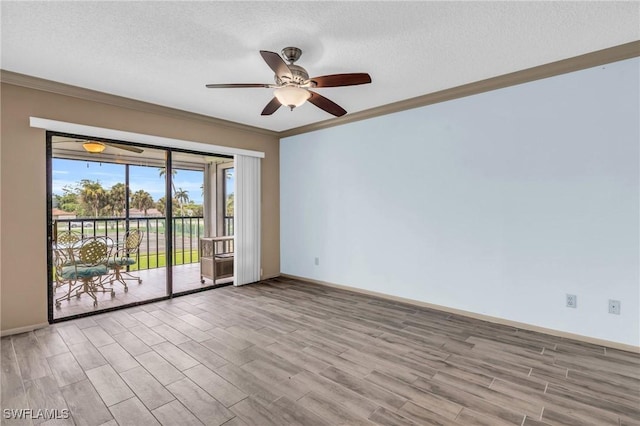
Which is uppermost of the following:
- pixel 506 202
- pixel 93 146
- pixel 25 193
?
pixel 93 146

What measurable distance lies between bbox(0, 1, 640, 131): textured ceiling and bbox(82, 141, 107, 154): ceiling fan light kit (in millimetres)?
922

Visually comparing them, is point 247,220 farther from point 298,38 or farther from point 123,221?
point 298,38

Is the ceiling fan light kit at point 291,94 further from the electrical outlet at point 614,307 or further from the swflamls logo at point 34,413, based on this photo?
the electrical outlet at point 614,307

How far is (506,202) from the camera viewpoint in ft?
10.9

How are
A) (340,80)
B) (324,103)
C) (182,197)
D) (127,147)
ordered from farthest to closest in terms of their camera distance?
1. (182,197)
2. (127,147)
3. (324,103)
4. (340,80)

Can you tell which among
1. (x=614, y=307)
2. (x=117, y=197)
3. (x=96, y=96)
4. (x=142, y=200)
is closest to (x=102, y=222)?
(x=117, y=197)

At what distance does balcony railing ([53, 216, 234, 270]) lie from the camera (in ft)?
15.4

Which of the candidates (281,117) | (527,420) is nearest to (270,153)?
(281,117)

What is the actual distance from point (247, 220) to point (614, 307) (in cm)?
466

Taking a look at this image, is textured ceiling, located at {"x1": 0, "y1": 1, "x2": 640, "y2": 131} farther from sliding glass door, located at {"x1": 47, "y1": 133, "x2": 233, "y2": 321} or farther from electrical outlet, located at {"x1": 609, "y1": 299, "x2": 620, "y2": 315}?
electrical outlet, located at {"x1": 609, "y1": 299, "x2": 620, "y2": 315}

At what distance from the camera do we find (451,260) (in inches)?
146

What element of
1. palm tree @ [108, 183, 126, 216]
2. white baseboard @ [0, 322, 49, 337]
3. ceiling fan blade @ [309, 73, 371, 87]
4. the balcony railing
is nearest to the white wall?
ceiling fan blade @ [309, 73, 371, 87]

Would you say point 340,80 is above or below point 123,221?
above

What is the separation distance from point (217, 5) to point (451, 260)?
3.44 metres
